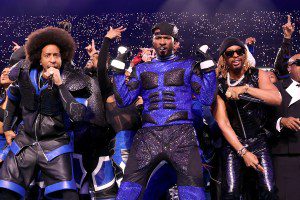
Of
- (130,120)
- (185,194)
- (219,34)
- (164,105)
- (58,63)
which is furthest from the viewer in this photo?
(219,34)

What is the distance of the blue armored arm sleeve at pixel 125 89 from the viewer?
417cm

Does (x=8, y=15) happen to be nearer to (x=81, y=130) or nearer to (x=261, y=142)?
(x=81, y=130)

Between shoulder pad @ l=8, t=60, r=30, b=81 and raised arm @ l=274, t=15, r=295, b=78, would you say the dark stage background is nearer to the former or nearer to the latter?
raised arm @ l=274, t=15, r=295, b=78

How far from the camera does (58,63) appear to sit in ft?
14.1

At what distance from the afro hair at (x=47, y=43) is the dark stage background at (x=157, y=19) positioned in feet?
13.1

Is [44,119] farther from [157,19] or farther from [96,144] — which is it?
[157,19]

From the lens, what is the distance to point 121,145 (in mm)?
4770

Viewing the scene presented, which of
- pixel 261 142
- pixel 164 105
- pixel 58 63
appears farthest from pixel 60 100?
pixel 261 142

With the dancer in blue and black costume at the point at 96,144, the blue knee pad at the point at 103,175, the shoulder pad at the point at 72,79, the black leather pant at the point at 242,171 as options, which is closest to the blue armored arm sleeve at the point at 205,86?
the black leather pant at the point at 242,171

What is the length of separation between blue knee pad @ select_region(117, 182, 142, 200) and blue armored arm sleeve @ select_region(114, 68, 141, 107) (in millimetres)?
773

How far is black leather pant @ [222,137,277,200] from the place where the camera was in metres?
4.19

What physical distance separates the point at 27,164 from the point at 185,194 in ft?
4.59

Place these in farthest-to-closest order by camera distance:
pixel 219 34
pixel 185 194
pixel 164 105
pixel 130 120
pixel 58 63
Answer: pixel 219 34, pixel 130 120, pixel 58 63, pixel 164 105, pixel 185 194

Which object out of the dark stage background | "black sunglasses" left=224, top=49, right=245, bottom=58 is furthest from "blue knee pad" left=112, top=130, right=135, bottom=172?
the dark stage background
